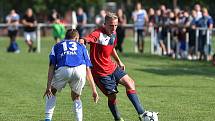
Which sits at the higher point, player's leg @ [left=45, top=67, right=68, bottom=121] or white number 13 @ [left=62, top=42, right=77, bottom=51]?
white number 13 @ [left=62, top=42, right=77, bottom=51]

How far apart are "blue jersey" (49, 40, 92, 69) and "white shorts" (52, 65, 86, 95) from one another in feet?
0.24

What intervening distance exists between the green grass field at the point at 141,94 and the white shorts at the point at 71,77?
4.47 feet

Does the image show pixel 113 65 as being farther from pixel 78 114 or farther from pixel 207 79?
pixel 207 79

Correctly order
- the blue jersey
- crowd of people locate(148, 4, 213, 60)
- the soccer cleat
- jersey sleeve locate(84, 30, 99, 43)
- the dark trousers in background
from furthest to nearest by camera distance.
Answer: the dark trousers in background, crowd of people locate(148, 4, 213, 60), jersey sleeve locate(84, 30, 99, 43), the soccer cleat, the blue jersey

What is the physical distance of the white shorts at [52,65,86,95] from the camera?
11812 mm

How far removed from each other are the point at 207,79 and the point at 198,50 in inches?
349

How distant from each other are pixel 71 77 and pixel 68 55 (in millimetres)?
341

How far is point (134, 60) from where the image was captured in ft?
99.6

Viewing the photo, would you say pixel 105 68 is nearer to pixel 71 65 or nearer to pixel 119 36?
pixel 71 65

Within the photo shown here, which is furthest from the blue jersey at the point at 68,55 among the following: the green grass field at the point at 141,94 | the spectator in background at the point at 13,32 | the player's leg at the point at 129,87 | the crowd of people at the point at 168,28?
the spectator in background at the point at 13,32

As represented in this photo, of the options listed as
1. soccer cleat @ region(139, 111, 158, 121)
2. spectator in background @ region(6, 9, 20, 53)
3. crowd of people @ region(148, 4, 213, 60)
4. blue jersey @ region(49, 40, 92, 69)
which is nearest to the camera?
blue jersey @ region(49, 40, 92, 69)

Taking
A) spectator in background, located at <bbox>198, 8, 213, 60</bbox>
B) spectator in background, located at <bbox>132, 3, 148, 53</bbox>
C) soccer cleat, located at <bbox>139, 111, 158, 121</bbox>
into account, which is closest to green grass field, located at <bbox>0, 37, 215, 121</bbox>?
soccer cleat, located at <bbox>139, 111, 158, 121</bbox>

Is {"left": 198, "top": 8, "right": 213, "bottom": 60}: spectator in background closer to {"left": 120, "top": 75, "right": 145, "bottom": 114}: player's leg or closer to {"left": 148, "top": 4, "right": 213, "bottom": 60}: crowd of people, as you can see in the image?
{"left": 148, "top": 4, "right": 213, "bottom": 60}: crowd of people

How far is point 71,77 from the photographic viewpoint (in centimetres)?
1185
